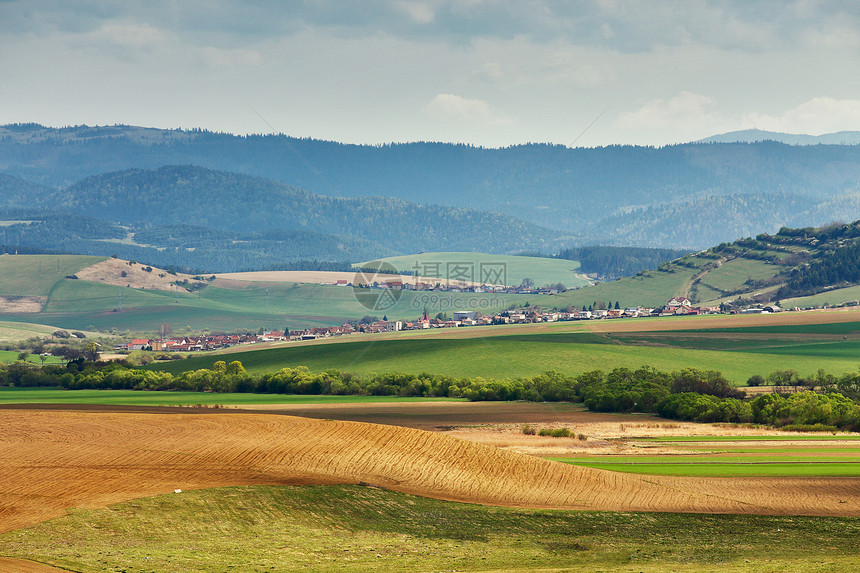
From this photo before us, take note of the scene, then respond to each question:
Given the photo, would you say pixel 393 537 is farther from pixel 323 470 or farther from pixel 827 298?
pixel 827 298

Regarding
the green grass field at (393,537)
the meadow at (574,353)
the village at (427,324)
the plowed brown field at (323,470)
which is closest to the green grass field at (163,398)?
the meadow at (574,353)

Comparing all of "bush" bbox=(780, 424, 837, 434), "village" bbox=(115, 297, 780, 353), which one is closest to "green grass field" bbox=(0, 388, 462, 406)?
"bush" bbox=(780, 424, 837, 434)


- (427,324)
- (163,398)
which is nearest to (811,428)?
(163,398)

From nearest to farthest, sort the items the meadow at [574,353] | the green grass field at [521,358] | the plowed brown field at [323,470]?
the plowed brown field at [323,470], the green grass field at [521,358], the meadow at [574,353]

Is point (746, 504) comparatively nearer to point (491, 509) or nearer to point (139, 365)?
point (491, 509)

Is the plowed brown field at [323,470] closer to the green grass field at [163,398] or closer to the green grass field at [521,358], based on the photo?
the green grass field at [163,398]

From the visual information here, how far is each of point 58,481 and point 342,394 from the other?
209ft

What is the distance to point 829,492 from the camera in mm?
40562

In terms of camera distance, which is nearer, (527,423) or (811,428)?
(811,428)

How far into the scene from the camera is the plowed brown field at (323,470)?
35.0 m

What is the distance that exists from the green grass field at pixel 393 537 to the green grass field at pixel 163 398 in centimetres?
A: 4924

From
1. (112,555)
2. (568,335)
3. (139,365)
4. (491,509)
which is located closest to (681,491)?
Answer: (491,509)

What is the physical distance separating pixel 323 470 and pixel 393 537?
8530 millimetres

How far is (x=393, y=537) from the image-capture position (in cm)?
3183
